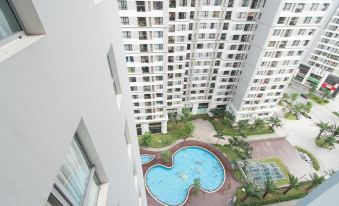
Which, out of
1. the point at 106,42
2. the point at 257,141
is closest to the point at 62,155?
the point at 106,42

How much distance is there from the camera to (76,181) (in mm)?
3381

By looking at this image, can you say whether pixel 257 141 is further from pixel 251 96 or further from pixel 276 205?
pixel 276 205

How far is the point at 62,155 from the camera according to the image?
7.68 feet

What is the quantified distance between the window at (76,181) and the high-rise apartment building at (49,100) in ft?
0.04

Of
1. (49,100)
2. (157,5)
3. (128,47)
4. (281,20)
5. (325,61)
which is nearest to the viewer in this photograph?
(49,100)

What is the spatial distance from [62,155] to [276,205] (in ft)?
104

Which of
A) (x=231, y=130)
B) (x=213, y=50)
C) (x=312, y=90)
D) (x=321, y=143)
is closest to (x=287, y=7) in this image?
(x=213, y=50)

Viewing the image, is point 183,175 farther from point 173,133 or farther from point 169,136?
point 173,133

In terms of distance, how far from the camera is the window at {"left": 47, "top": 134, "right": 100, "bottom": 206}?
2730 mm

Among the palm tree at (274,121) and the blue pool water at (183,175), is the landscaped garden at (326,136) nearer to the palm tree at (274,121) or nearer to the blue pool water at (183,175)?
the palm tree at (274,121)

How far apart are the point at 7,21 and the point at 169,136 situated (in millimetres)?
32805

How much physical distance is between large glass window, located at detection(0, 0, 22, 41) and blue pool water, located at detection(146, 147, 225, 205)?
2729 centimetres

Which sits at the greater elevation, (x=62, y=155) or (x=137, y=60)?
(x=62, y=155)

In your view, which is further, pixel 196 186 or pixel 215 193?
pixel 215 193
